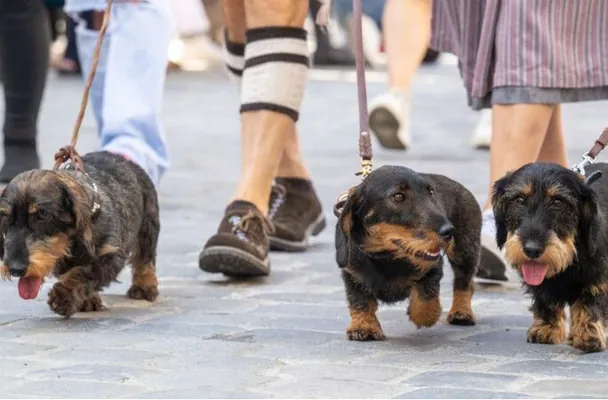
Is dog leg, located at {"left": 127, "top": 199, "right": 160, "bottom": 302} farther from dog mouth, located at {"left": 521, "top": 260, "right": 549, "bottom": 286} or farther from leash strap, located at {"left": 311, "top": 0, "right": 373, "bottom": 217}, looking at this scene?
dog mouth, located at {"left": 521, "top": 260, "right": 549, "bottom": 286}

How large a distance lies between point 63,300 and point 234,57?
1979 millimetres

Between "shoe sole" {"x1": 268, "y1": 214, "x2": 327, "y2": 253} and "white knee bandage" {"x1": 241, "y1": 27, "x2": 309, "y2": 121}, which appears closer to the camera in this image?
"white knee bandage" {"x1": 241, "y1": 27, "x2": 309, "y2": 121}

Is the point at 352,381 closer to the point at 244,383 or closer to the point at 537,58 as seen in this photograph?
the point at 244,383

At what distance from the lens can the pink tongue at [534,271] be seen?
174 inches

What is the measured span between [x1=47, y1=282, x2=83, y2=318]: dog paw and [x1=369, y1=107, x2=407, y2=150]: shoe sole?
4.37 m

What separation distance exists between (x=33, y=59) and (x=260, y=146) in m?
2.22

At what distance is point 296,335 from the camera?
4.84 meters

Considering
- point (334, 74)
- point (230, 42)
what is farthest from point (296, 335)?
point (334, 74)

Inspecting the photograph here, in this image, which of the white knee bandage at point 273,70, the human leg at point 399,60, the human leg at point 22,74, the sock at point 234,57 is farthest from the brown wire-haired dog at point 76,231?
the human leg at point 399,60

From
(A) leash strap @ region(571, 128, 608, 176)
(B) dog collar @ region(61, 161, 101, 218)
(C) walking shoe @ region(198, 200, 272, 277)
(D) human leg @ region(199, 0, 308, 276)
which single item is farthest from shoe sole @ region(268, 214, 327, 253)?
(A) leash strap @ region(571, 128, 608, 176)

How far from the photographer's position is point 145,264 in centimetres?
556

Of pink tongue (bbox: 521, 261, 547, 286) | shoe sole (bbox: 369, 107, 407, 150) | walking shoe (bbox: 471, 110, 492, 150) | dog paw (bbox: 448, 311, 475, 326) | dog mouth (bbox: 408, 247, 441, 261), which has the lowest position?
walking shoe (bbox: 471, 110, 492, 150)

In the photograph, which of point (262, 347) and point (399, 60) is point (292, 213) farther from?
point (399, 60)

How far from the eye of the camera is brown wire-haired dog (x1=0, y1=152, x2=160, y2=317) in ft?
15.8
